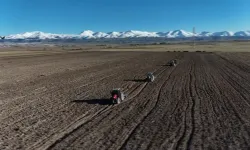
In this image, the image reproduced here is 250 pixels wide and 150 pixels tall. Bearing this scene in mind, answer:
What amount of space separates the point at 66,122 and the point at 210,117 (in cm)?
527

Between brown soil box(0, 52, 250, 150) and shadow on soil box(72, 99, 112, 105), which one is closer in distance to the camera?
brown soil box(0, 52, 250, 150)

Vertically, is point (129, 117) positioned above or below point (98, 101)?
above

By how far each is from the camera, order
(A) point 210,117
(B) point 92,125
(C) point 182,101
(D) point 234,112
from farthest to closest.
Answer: (C) point 182,101, (D) point 234,112, (A) point 210,117, (B) point 92,125

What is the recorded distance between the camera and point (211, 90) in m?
21.2

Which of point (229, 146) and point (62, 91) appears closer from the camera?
point (229, 146)

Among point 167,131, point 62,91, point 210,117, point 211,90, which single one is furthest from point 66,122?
point 211,90

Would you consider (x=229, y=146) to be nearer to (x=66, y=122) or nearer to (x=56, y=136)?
(x=56, y=136)

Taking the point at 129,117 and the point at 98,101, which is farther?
the point at 98,101

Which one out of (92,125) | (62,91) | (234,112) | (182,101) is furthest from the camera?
(62,91)

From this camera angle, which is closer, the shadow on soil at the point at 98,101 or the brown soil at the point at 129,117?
the brown soil at the point at 129,117

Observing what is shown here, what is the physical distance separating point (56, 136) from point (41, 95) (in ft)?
29.8

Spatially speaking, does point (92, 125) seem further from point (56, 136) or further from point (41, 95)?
point (41, 95)

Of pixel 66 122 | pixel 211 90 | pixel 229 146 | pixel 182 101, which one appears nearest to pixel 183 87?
pixel 211 90

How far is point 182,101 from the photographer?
1762 centimetres
